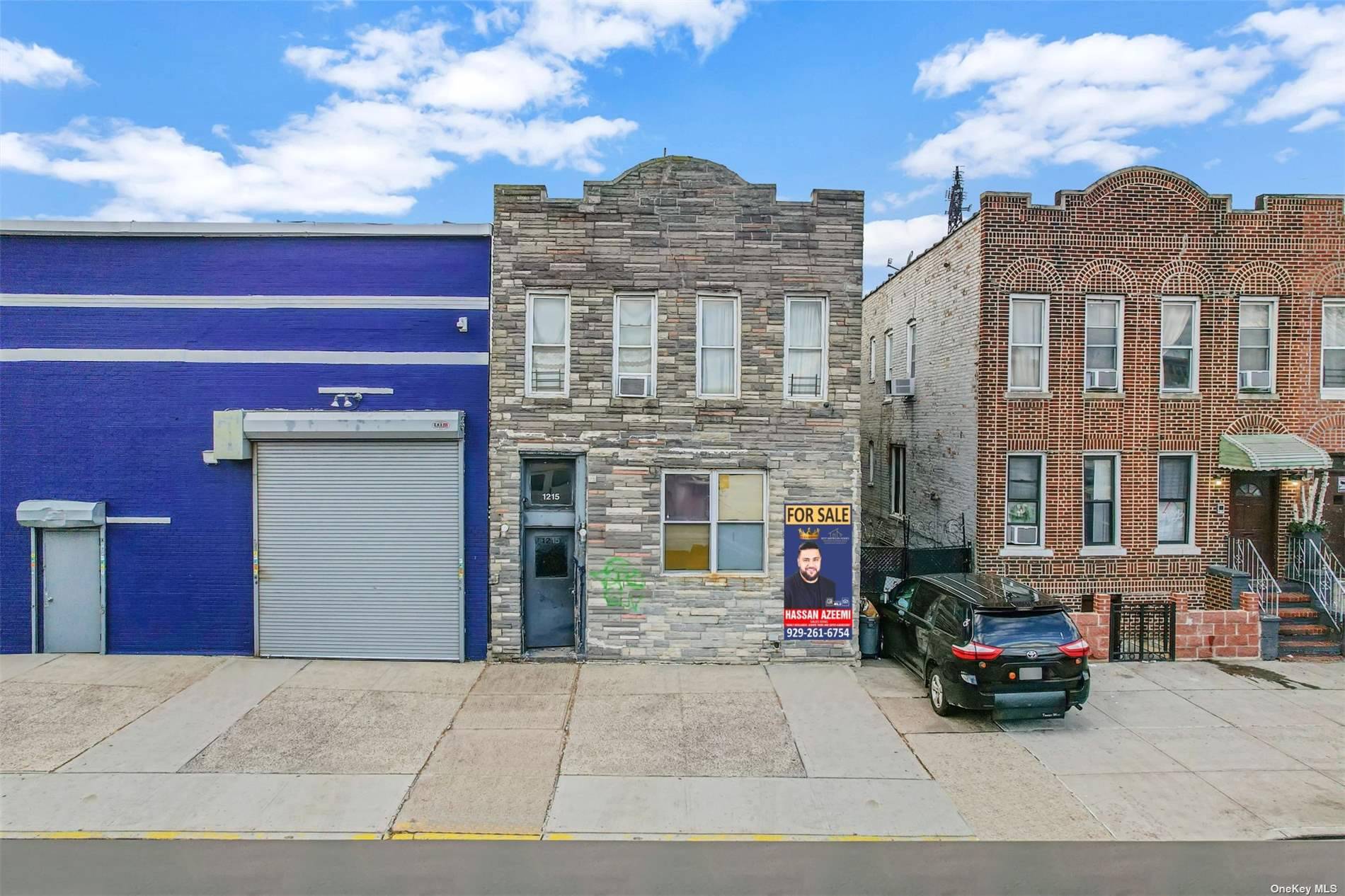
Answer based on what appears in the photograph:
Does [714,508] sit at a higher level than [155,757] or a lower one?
higher

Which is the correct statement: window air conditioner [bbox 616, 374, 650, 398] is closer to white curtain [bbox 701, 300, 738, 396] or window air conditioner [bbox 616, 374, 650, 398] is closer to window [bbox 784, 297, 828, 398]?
white curtain [bbox 701, 300, 738, 396]

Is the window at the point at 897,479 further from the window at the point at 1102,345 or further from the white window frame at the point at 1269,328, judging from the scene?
the white window frame at the point at 1269,328

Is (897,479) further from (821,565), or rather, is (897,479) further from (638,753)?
(638,753)

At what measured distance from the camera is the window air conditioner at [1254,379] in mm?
13828

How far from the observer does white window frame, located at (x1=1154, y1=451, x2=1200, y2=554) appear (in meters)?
13.7

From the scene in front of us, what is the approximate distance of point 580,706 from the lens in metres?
10.1

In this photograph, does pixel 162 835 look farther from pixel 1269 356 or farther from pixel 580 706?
pixel 1269 356

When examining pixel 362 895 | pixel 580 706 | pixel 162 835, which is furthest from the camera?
pixel 580 706

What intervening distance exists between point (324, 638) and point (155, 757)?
11.4 ft

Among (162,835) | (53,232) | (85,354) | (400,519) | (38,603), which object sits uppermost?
(53,232)

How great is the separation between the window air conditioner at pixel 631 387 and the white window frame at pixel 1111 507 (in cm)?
826

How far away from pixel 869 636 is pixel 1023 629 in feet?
10.4

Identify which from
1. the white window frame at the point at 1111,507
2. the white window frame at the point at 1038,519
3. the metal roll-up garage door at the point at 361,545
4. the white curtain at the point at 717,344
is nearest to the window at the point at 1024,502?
the white window frame at the point at 1038,519

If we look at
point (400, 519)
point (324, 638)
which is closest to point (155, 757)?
point (324, 638)
